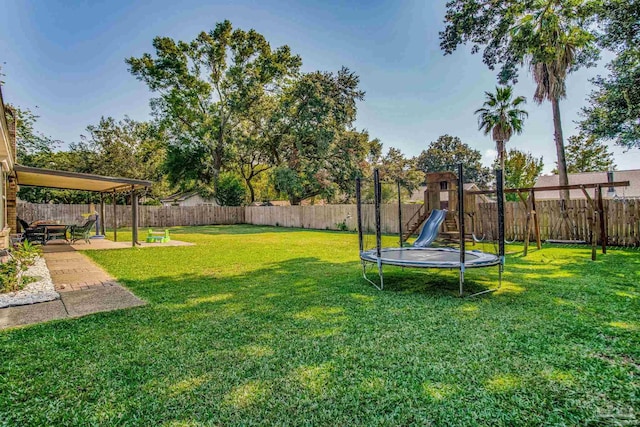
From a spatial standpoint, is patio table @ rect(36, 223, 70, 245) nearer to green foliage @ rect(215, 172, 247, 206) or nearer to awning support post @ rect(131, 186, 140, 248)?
awning support post @ rect(131, 186, 140, 248)

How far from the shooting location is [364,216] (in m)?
17.1

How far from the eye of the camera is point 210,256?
27.4 ft

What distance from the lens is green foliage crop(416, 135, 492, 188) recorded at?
1758 inches

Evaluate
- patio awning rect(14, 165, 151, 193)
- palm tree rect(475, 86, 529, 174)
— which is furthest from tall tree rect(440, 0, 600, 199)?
patio awning rect(14, 165, 151, 193)

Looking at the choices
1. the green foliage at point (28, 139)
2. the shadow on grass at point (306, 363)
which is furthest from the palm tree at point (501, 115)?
the green foliage at point (28, 139)

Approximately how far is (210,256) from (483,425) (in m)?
7.54

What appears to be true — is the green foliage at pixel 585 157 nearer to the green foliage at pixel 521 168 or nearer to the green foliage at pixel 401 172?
the green foliage at pixel 521 168

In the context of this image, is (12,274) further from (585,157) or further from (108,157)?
(585,157)

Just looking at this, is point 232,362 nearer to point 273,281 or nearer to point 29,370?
point 29,370

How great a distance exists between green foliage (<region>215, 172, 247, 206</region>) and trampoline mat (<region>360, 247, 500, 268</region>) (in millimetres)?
21730

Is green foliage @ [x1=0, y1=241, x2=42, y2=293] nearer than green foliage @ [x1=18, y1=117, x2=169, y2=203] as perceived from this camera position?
Yes

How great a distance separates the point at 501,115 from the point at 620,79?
25.0 ft

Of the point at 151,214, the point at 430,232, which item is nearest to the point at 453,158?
the point at 151,214

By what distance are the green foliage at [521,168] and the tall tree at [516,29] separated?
57.1 ft
